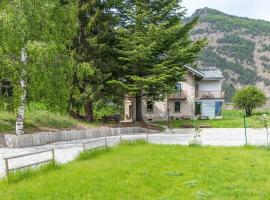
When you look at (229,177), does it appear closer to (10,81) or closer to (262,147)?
(262,147)

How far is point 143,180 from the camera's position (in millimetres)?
11812

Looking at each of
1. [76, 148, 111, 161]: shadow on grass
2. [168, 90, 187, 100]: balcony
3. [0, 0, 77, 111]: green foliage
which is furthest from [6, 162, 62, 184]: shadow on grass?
[168, 90, 187, 100]: balcony

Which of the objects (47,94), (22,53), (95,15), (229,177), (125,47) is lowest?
(229,177)

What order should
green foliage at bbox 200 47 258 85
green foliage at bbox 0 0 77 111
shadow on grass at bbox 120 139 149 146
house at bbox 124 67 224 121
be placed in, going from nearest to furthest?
shadow on grass at bbox 120 139 149 146
green foliage at bbox 0 0 77 111
house at bbox 124 67 224 121
green foliage at bbox 200 47 258 85

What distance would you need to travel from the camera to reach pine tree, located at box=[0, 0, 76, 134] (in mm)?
23156

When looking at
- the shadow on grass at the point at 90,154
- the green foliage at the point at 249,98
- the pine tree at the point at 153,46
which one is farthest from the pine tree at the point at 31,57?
the green foliage at the point at 249,98

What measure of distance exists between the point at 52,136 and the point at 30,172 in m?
14.5

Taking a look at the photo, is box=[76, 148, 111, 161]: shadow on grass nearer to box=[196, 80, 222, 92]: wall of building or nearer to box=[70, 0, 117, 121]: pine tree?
box=[70, 0, 117, 121]: pine tree

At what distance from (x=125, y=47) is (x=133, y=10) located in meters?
4.20

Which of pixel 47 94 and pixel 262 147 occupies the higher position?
pixel 47 94

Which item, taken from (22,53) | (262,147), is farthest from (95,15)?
(262,147)

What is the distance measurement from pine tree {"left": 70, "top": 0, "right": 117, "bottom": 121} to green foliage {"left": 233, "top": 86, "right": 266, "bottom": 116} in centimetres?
2868

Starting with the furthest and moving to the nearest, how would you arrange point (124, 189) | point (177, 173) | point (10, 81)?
point (10, 81) < point (177, 173) < point (124, 189)

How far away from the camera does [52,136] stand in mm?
27016
